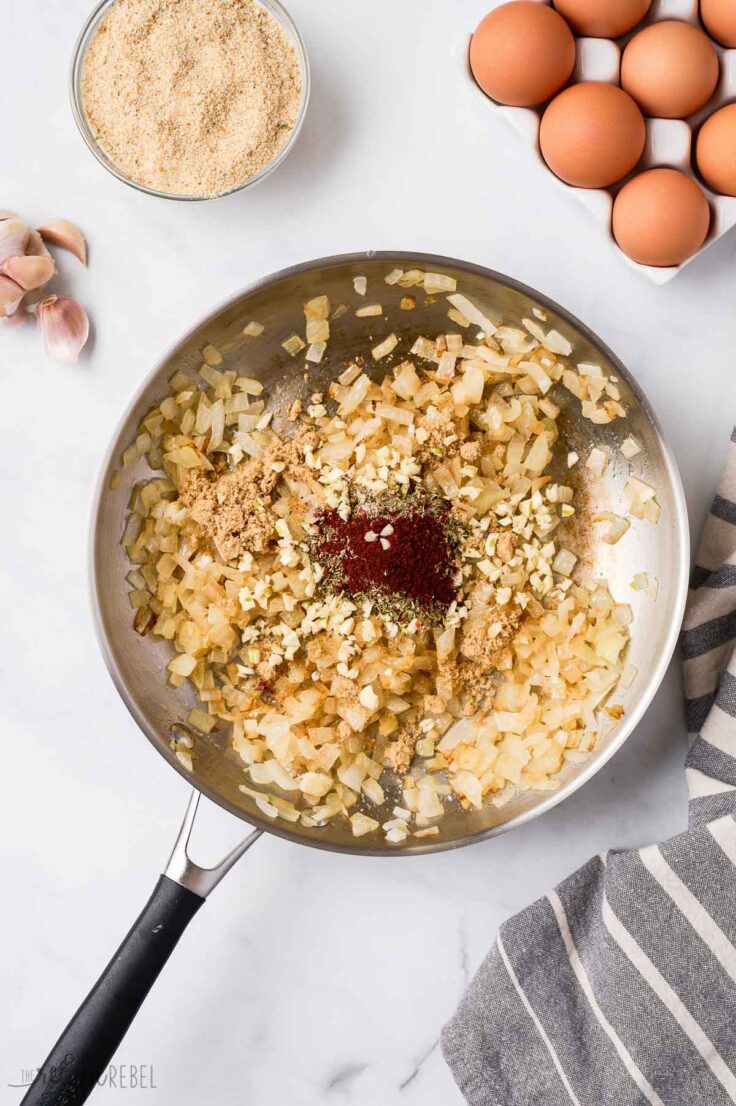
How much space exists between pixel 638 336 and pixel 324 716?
2.83ft

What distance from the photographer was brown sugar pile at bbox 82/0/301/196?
4.62 ft

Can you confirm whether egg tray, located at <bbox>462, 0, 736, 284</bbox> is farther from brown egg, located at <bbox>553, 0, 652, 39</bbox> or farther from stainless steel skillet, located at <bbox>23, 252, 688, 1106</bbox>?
stainless steel skillet, located at <bbox>23, 252, 688, 1106</bbox>

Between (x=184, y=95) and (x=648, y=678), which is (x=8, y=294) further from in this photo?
(x=648, y=678)

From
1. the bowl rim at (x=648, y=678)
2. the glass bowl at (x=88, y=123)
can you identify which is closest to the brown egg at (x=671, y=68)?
the bowl rim at (x=648, y=678)

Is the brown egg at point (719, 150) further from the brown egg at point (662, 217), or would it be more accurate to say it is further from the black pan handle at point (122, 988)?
the black pan handle at point (122, 988)

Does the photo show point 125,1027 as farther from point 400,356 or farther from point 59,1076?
point 400,356

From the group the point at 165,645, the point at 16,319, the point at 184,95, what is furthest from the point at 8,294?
the point at 165,645

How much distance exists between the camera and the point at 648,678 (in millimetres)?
1388

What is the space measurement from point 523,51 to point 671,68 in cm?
23

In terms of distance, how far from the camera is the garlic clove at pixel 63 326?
146 centimetres

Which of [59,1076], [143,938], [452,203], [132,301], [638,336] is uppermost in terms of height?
[452,203]

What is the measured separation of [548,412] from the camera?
149 centimetres

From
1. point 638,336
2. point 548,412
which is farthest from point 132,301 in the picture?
point 638,336

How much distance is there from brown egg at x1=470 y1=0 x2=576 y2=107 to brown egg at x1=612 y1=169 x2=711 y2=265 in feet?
0.70
